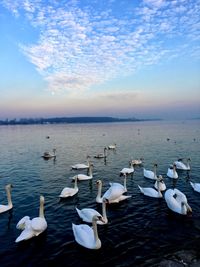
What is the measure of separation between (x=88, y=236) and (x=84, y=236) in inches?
6.8

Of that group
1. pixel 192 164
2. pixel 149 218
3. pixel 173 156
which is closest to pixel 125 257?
pixel 149 218

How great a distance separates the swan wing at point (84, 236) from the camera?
11704 mm

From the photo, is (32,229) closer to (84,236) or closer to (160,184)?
(84,236)

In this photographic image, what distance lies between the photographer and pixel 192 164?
102ft

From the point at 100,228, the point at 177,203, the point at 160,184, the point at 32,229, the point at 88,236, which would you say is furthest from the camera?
the point at 160,184

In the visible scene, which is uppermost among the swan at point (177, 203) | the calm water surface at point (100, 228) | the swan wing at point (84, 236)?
the swan at point (177, 203)

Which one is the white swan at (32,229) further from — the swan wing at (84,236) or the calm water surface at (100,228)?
the swan wing at (84,236)

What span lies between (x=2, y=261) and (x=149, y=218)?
25.0ft

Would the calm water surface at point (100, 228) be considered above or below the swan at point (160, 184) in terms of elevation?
below

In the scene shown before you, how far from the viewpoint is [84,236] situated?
39.5 ft

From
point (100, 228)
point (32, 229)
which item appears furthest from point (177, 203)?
point (32, 229)

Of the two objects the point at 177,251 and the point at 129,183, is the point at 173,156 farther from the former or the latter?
the point at 177,251

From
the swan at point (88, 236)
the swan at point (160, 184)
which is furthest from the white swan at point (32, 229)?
the swan at point (160, 184)

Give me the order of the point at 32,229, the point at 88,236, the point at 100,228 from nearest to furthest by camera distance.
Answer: the point at 88,236 → the point at 32,229 → the point at 100,228
